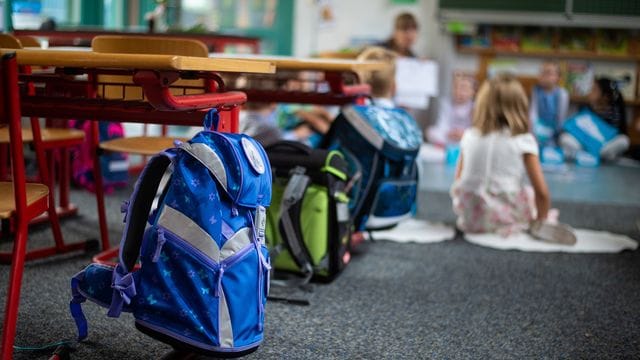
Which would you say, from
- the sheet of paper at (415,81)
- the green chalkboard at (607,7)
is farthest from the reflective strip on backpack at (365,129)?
the green chalkboard at (607,7)

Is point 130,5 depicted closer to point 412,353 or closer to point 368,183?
point 368,183

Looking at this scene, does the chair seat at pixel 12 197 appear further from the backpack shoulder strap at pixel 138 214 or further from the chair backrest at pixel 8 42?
the chair backrest at pixel 8 42

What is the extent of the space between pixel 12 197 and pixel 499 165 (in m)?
2.11

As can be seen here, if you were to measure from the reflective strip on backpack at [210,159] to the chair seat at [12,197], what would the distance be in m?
0.36

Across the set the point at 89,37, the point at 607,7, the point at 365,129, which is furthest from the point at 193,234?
the point at 607,7

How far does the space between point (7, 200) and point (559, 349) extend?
1370mm

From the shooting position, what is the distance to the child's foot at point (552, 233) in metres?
3.12

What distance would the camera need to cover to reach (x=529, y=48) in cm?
668

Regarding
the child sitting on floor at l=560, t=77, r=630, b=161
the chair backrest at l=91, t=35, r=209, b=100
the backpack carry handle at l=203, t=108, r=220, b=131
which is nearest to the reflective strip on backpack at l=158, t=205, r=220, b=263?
the backpack carry handle at l=203, t=108, r=220, b=131

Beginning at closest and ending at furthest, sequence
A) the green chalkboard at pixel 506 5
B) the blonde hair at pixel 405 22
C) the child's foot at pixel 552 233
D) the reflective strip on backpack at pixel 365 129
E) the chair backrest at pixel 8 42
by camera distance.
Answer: the chair backrest at pixel 8 42 → the reflective strip on backpack at pixel 365 129 → the child's foot at pixel 552 233 → the blonde hair at pixel 405 22 → the green chalkboard at pixel 506 5

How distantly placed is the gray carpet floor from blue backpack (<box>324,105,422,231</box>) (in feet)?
0.64

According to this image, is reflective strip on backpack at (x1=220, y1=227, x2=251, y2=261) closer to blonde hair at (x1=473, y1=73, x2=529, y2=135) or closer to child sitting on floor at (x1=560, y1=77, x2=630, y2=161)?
blonde hair at (x1=473, y1=73, x2=529, y2=135)

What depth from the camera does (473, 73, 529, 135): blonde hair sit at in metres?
3.18

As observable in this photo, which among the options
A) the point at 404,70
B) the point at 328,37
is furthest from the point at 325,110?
the point at 328,37
